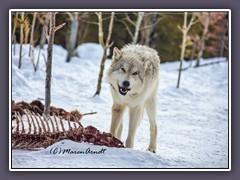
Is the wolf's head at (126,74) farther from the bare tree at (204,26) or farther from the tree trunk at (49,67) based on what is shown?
the bare tree at (204,26)

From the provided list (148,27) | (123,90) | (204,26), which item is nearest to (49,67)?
(123,90)

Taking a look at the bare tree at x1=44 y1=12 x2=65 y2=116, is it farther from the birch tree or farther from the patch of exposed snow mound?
the patch of exposed snow mound

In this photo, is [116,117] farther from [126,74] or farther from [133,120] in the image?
[126,74]

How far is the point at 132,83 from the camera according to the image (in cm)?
324

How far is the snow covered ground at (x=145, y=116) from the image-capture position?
3162 millimetres

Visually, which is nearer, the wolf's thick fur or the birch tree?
the wolf's thick fur

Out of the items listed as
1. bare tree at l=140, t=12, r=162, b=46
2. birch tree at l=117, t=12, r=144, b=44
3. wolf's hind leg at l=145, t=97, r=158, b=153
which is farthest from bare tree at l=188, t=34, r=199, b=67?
wolf's hind leg at l=145, t=97, r=158, b=153

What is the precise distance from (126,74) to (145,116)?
5.47ft

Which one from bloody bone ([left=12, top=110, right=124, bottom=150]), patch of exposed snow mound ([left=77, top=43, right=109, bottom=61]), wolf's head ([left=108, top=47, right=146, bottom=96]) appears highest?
patch of exposed snow mound ([left=77, top=43, right=109, bottom=61])

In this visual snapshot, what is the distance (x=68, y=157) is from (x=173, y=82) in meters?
3.40

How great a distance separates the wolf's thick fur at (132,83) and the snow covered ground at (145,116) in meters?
0.30

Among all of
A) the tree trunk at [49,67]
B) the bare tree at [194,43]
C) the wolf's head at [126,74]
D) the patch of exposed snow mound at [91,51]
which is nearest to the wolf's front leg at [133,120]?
the wolf's head at [126,74]

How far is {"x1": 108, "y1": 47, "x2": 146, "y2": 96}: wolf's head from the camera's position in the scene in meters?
3.21
